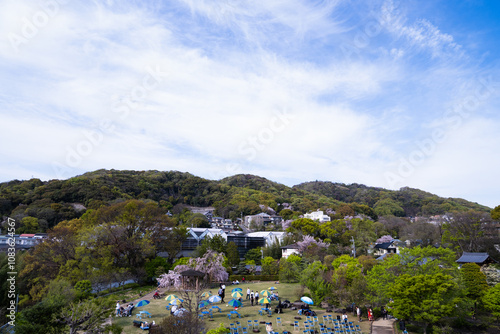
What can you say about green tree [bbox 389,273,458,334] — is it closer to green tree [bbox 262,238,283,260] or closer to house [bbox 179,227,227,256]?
green tree [bbox 262,238,283,260]

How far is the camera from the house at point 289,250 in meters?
43.8

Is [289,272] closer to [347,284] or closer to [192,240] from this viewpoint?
[347,284]

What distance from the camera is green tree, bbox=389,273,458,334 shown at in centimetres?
1725

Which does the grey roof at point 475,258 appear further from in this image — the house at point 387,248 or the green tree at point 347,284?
the house at point 387,248

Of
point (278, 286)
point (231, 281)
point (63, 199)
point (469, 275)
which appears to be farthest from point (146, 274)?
point (63, 199)

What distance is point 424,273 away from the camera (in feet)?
64.8

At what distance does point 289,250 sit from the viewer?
1753 inches

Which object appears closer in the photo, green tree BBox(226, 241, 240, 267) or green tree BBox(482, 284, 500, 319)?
green tree BBox(482, 284, 500, 319)

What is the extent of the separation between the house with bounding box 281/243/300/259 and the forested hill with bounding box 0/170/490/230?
1360 inches

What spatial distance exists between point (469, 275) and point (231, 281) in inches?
926

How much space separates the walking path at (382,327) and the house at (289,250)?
900 inches

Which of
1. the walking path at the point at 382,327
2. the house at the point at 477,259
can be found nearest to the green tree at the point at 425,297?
the walking path at the point at 382,327

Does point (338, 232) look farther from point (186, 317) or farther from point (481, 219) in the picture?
point (186, 317)

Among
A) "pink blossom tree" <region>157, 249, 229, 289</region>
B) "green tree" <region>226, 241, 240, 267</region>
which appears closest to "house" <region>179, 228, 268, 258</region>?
"green tree" <region>226, 241, 240, 267</region>
